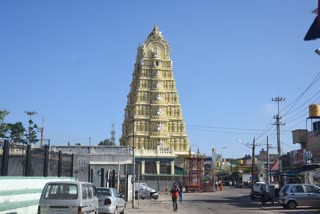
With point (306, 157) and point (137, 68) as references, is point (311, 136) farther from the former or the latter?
point (137, 68)

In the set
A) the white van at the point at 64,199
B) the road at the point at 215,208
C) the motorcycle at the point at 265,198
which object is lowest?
the road at the point at 215,208

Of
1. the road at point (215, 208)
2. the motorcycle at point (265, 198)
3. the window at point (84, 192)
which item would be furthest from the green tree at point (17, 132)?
the window at point (84, 192)

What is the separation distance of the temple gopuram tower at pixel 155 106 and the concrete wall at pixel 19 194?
76650mm

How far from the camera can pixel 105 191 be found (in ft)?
73.9

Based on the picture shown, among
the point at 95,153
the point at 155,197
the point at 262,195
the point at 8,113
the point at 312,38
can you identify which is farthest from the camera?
the point at 95,153

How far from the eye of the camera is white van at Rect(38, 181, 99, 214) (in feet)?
50.9

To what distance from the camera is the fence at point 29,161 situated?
1716cm

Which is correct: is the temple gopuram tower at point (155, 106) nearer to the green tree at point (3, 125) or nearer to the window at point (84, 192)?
the green tree at point (3, 125)

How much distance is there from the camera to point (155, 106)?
332 feet

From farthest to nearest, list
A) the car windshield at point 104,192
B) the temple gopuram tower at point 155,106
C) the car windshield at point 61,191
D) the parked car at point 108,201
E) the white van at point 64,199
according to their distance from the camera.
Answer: the temple gopuram tower at point 155,106, the car windshield at point 104,192, the parked car at point 108,201, the car windshield at point 61,191, the white van at point 64,199

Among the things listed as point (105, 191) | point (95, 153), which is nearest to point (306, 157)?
point (105, 191)

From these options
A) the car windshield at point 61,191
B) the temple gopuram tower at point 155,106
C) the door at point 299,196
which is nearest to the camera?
the car windshield at point 61,191

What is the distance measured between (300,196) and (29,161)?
1820 centimetres

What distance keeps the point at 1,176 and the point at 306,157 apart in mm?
33748
